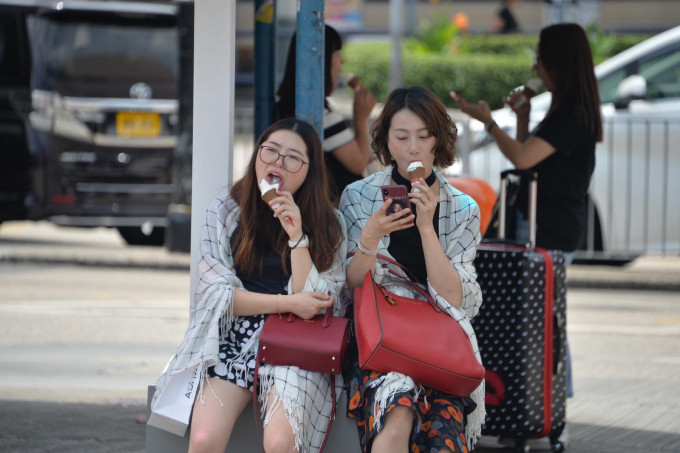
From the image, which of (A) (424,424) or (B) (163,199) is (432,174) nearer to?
(A) (424,424)

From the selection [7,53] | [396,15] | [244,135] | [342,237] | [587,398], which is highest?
[396,15]

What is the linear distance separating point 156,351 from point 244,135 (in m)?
5.02

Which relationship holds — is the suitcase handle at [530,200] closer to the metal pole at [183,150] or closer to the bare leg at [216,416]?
the bare leg at [216,416]

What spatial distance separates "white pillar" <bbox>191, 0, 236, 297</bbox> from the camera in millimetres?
4008

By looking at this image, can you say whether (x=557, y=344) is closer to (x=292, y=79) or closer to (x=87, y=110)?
(x=292, y=79)

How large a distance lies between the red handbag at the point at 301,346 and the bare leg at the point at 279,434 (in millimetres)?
97

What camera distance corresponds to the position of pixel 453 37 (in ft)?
67.9

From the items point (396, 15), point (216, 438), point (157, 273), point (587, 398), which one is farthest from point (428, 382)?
point (396, 15)

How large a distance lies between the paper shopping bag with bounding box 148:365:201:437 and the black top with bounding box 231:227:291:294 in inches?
13.2

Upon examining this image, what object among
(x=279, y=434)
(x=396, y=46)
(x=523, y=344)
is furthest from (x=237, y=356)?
(x=396, y=46)

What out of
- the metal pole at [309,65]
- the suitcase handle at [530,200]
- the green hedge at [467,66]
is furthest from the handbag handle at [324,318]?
the green hedge at [467,66]

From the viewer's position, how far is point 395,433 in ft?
11.0

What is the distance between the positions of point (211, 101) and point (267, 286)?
2.51 feet

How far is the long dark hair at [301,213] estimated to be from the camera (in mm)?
3637
